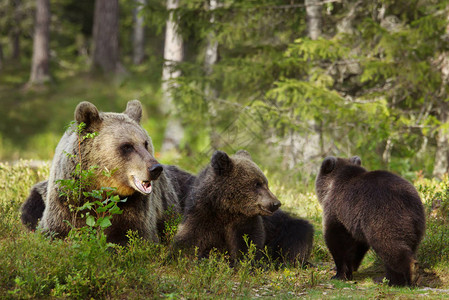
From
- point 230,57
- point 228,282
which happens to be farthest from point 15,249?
point 230,57

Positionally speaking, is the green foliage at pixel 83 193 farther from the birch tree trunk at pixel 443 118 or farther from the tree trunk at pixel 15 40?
the tree trunk at pixel 15 40

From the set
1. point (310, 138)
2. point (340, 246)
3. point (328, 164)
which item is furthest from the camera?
point (310, 138)

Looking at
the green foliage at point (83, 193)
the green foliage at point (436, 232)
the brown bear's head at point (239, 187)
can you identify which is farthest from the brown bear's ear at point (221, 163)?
the green foliage at point (436, 232)

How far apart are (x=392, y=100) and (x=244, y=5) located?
465cm

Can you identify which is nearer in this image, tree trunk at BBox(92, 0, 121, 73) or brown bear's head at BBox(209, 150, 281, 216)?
brown bear's head at BBox(209, 150, 281, 216)

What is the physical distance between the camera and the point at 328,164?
23.1 ft

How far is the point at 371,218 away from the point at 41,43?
81.8 ft

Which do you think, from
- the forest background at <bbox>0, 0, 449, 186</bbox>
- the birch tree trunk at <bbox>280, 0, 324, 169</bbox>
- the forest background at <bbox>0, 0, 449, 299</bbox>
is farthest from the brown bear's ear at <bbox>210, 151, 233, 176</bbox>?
the birch tree trunk at <bbox>280, 0, 324, 169</bbox>

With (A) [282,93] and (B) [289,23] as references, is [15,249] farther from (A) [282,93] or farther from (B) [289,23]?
(B) [289,23]

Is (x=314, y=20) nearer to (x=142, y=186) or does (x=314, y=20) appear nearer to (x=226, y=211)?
(x=226, y=211)

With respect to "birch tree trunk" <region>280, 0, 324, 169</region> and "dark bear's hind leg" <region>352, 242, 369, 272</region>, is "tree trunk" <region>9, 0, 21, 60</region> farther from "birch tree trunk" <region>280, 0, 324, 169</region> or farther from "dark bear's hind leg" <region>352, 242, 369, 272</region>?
"dark bear's hind leg" <region>352, 242, 369, 272</region>

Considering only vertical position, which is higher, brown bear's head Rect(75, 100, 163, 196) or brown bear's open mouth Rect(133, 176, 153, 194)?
brown bear's head Rect(75, 100, 163, 196)

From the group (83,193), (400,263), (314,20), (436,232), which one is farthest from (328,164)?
(314,20)

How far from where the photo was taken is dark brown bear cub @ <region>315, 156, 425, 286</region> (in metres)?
5.46
